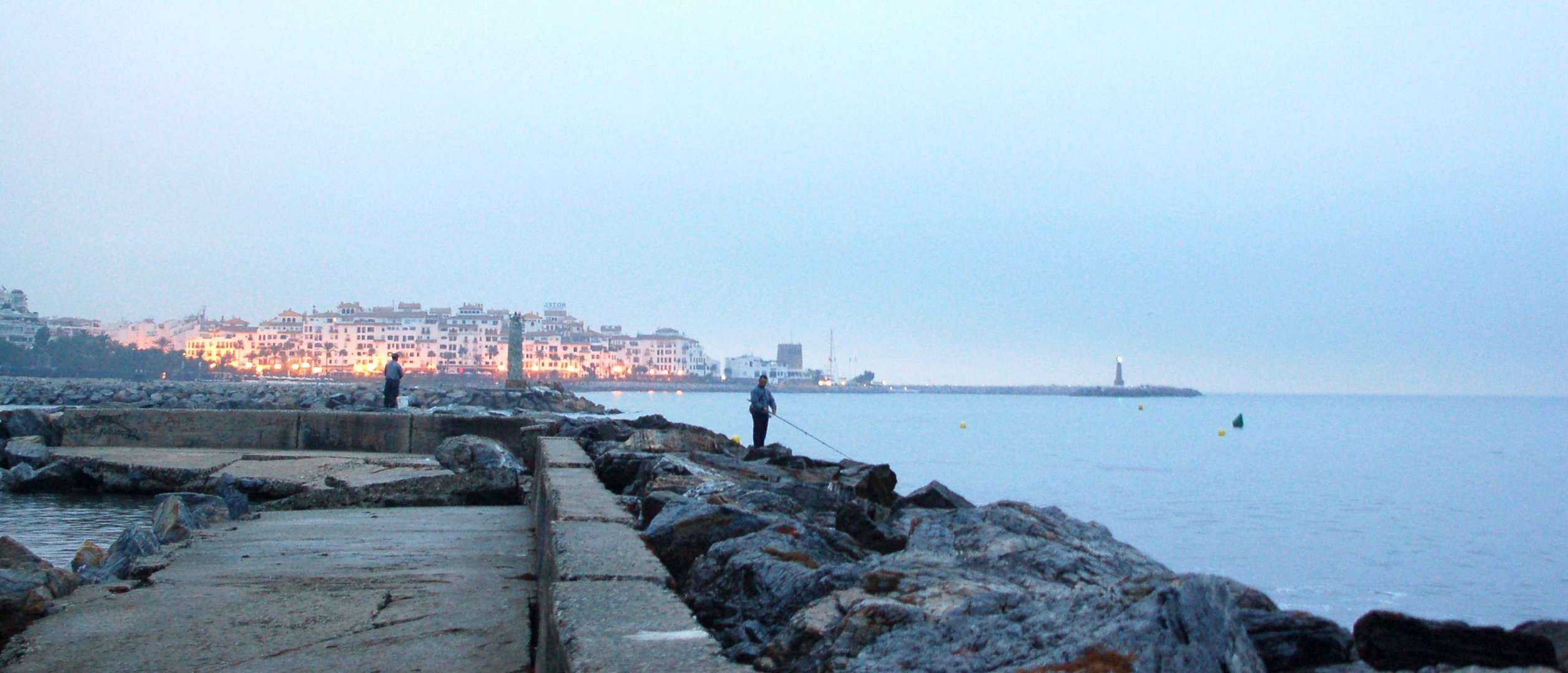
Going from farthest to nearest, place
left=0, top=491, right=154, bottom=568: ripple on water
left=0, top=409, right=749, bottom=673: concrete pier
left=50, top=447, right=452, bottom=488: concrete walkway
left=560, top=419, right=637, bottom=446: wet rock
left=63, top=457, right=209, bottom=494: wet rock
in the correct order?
1. left=560, top=419, right=637, bottom=446: wet rock
2. left=63, top=457, right=209, bottom=494: wet rock
3. left=50, top=447, right=452, bottom=488: concrete walkway
4. left=0, top=491, right=154, bottom=568: ripple on water
5. left=0, top=409, right=749, bottom=673: concrete pier

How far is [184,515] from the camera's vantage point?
540 cm

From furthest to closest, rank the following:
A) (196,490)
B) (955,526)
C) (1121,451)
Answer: (1121,451) < (196,490) < (955,526)

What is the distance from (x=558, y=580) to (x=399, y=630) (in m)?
0.79

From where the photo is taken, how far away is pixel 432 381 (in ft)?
345

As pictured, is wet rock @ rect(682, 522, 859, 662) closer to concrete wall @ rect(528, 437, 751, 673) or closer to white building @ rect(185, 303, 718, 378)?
concrete wall @ rect(528, 437, 751, 673)

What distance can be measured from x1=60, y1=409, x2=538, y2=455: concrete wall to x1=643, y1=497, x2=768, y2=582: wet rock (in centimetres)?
667

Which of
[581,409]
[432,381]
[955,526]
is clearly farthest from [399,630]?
[432,381]

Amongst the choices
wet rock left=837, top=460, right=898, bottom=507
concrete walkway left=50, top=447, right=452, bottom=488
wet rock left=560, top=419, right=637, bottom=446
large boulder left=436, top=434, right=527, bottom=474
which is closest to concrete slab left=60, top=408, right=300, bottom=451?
concrete walkway left=50, top=447, right=452, bottom=488

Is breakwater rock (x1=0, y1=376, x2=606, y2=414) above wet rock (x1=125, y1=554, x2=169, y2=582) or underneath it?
above

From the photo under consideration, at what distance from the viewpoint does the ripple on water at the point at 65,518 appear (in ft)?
19.4

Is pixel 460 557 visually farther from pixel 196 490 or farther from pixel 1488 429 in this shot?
pixel 1488 429

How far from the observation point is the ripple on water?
5.91 meters

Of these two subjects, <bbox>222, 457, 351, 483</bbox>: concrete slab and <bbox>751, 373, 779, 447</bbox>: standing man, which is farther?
<bbox>751, 373, 779, 447</bbox>: standing man

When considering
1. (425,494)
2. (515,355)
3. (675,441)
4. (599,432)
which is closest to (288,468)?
(425,494)
